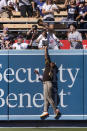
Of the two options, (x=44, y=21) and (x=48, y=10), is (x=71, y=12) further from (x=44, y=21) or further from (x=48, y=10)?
(x=44, y=21)

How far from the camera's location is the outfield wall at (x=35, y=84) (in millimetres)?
12258

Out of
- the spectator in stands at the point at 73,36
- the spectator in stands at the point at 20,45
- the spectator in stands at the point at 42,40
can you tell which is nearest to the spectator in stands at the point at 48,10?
the spectator in stands at the point at 73,36

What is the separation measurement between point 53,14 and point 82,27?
114 centimetres

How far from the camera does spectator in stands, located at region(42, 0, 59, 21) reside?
16.3 metres

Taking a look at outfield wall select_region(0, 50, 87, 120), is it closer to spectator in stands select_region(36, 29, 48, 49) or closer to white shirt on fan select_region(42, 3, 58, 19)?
spectator in stands select_region(36, 29, 48, 49)

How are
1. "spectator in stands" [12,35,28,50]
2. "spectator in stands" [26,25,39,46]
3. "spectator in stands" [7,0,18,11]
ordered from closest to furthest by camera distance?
"spectator in stands" [12,35,28,50] → "spectator in stands" [26,25,39,46] → "spectator in stands" [7,0,18,11]

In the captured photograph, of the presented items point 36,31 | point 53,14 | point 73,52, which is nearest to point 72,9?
point 53,14

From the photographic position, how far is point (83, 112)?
12336 millimetres

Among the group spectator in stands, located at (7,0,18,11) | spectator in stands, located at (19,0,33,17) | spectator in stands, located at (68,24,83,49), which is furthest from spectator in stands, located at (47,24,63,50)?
spectator in stands, located at (7,0,18,11)

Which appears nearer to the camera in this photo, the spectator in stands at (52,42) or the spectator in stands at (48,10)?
the spectator in stands at (52,42)

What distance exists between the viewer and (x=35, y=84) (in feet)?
40.4

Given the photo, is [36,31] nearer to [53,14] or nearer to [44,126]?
[53,14]

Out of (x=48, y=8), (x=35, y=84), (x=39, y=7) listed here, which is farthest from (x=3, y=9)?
(x=35, y=84)

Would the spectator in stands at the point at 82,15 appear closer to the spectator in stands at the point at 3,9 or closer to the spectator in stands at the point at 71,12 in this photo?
the spectator in stands at the point at 71,12
